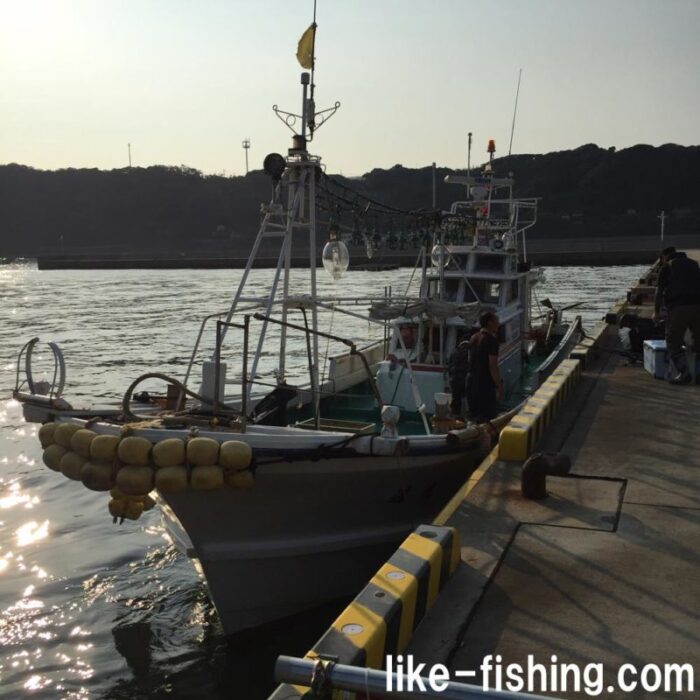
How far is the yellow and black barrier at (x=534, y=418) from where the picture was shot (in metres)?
7.77

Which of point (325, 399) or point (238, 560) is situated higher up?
point (325, 399)

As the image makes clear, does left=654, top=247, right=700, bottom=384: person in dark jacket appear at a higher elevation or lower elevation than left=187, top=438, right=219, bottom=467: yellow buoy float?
higher

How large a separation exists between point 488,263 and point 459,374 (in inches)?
184

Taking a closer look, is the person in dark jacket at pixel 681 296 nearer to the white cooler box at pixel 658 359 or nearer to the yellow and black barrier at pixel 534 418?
the white cooler box at pixel 658 359

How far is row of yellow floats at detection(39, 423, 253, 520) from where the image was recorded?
6.18 meters

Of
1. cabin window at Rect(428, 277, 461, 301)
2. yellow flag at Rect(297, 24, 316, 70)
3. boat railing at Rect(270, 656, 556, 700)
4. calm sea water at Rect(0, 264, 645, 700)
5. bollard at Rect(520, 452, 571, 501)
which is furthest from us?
cabin window at Rect(428, 277, 461, 301)

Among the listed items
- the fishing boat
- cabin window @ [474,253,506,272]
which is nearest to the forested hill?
cabin window @ [474,253,506,272]

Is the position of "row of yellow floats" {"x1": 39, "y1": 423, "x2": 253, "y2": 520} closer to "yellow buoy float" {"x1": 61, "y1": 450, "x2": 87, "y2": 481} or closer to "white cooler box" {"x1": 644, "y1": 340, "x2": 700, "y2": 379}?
→ "yellow buoy float" {"x1": 61, "y1": 450, "x2": 87, "y2": 481}

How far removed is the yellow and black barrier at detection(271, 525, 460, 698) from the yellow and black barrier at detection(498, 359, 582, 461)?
255cm

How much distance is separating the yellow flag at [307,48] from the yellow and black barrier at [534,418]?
15.2ft

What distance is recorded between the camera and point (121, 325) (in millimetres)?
35344

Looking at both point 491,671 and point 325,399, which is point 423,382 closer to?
point 325,399

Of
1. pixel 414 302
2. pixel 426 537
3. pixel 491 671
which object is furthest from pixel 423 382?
pixel 491 671

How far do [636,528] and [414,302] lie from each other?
5702 millimetres
